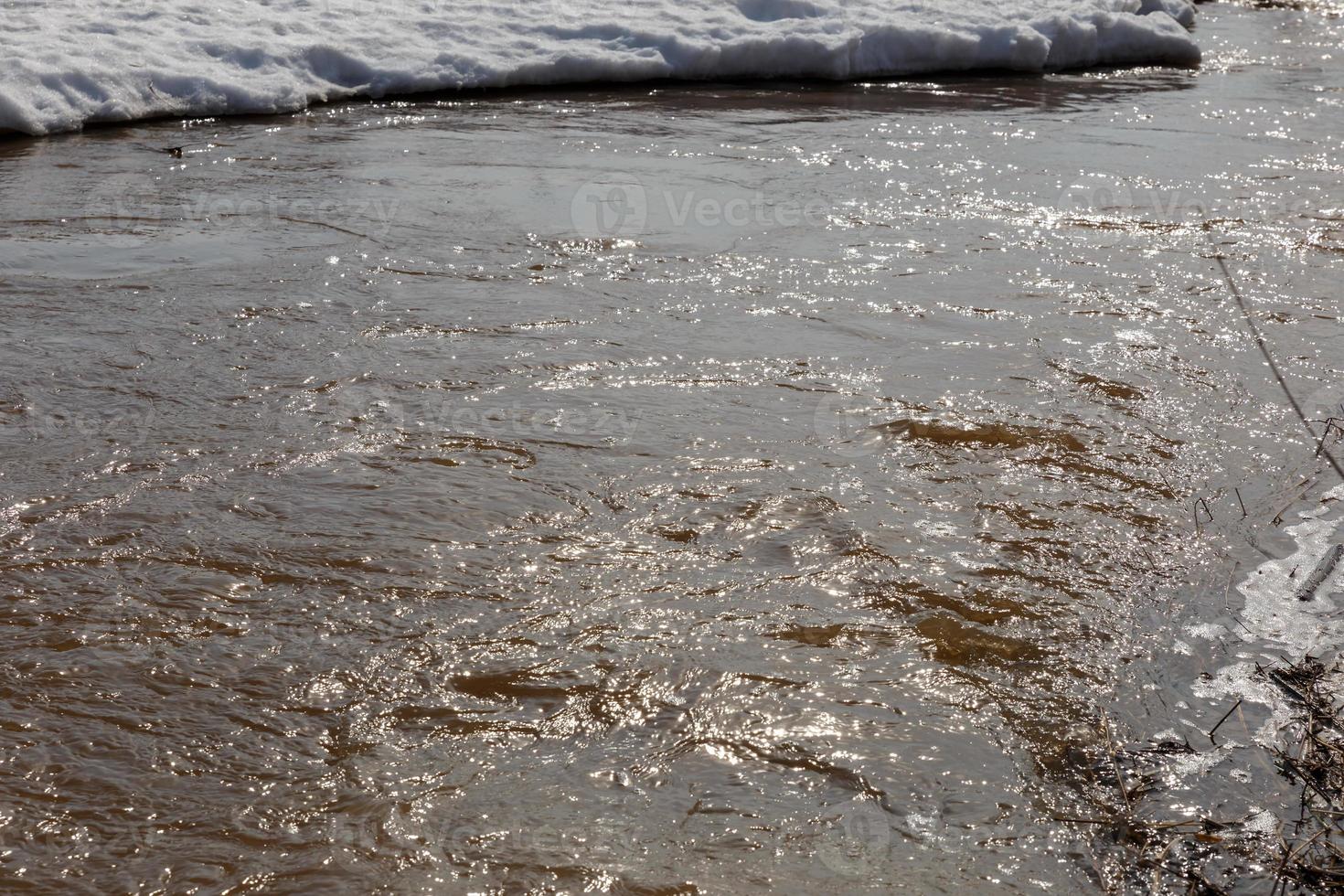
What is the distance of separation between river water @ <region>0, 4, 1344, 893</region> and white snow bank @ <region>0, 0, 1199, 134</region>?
128 centimetres

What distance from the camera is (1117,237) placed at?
5203mm

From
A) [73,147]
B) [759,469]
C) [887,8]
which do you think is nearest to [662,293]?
[759,469]

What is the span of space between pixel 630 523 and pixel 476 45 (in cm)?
626

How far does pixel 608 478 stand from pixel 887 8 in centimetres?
764

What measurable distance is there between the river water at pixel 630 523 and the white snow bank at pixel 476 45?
1.28 meters

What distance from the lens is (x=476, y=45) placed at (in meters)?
8.27

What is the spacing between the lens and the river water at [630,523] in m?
1.98

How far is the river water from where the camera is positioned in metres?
1.98

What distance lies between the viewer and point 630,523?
9.40ft

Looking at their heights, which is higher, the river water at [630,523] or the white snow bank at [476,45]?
the white snow bank at [476,45]

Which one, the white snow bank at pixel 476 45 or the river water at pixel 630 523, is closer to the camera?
the river water at pixel 630 523

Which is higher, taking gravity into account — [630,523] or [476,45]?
[476,45]

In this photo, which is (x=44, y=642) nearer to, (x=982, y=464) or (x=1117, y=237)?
(x=982, y=464)

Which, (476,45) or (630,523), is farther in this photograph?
(476,45)
